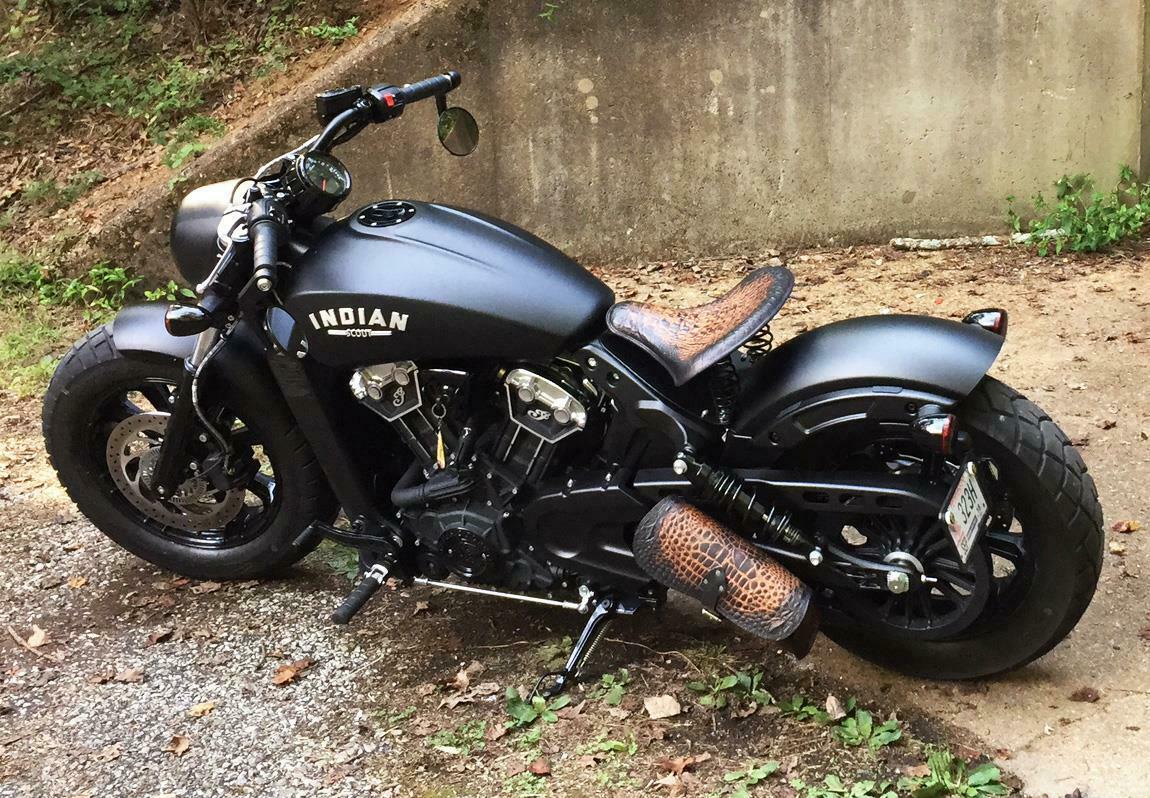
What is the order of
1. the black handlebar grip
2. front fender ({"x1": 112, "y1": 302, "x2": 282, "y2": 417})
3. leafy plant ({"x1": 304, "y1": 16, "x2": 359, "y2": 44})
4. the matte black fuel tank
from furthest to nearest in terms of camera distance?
leafy plant ({"x1": 304, "y1": 16, "x2": 359, "y2": 44}) < front fender ({"x1": 112, "y1": 302, "x2": 282, "y2": 417}) < the black handlebar grip < the matte black fuel tank

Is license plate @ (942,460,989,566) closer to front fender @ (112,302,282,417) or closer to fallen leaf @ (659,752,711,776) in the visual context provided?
fallen leaf @ (659,752,711,776)

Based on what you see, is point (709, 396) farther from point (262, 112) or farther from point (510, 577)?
point (262, 112)

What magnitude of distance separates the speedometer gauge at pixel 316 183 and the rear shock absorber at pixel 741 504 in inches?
47.4

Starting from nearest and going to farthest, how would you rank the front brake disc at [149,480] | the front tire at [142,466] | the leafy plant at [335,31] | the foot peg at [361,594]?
the foot peg at [361,594] < the front tire at [142,466] < the front brake disc at [149,480] < the leafy plant at [335,31]

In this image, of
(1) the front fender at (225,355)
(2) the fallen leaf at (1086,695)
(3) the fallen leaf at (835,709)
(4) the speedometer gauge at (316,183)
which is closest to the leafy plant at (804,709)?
(3) the fallen leaf at (835,709)

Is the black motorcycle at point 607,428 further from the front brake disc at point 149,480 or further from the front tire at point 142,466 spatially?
the front brake disc at point 149,480

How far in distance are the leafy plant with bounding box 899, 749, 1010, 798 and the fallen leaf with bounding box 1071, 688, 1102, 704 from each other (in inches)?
15.0

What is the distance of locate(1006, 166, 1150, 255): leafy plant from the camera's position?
6148 millimetres

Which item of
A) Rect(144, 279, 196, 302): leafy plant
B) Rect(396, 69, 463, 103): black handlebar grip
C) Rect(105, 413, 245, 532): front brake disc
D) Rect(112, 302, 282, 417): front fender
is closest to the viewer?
Rect(396, 69, 463, 103): black handlebar grip

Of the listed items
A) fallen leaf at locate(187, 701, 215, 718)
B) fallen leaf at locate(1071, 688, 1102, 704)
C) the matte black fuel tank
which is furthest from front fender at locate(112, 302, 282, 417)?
fallen leaf at locate(1071, 688, 1102, 704)

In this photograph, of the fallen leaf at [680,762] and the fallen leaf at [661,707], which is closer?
the fallen leaf at [680,762]

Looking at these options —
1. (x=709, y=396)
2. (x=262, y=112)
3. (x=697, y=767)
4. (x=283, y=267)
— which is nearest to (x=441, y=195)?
(x=262, y=112)

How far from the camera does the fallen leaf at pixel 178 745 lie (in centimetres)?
290

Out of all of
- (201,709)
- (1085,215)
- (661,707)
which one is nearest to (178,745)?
(201,709)
